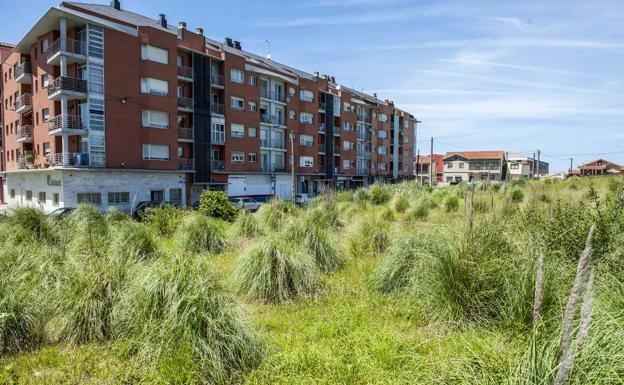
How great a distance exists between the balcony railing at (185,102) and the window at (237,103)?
4858 millimetres

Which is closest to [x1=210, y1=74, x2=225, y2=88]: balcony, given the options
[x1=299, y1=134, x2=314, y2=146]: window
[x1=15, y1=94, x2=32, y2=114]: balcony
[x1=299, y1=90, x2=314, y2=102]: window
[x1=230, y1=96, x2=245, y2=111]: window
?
[x1=230, y1=96, x2=245, y2=111]: window

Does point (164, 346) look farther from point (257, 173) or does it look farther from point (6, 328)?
point (257, 173)

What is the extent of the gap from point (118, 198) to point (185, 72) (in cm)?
1284

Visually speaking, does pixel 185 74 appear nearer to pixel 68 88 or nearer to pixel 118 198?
pixel 68 88

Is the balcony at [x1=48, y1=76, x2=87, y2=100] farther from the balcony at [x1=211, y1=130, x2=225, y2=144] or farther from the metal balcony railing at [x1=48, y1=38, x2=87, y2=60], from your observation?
the balcony at [x1=211, y1=130, x2=225, y2=144]

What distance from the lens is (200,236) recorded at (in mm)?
10695

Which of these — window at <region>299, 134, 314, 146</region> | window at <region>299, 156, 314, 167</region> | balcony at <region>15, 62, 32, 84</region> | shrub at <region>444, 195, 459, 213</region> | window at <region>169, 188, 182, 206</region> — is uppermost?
balcony at <region>15, 62, 32, 84</region>

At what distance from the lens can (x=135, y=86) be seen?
98.8 ft

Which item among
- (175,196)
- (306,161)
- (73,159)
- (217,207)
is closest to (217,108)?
(175,196)

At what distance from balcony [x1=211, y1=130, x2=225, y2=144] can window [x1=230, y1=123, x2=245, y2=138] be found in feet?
4.48

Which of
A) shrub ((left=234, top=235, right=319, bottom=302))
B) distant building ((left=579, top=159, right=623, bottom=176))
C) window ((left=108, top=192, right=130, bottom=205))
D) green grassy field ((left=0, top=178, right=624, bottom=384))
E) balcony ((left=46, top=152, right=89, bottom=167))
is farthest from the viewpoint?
distant building ((left=579, top=159, right=623, bottom=176))

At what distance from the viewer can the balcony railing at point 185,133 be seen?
3409 centimetres

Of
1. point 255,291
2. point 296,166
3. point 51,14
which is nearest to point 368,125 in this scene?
point 296,166

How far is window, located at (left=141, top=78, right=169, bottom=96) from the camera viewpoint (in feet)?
101
